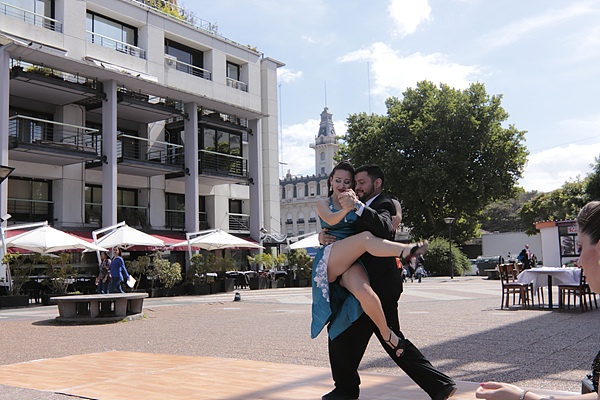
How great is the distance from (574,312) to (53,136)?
21317 mm

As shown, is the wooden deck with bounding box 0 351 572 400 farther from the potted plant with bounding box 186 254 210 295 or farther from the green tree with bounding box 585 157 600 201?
the green tree with bounding box 585 157 600 201

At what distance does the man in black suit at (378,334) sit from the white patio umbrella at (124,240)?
1863cm

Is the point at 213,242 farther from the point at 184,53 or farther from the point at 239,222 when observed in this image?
the point at 184,53

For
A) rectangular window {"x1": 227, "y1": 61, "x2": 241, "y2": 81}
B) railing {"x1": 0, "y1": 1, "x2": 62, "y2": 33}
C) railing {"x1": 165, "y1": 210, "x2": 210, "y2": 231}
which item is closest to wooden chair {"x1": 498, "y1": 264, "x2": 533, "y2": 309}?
railing {"x1": 165, "y1": 210, "x2": 210, "y2": 231}

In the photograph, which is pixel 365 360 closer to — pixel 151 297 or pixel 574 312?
pixel 574 312

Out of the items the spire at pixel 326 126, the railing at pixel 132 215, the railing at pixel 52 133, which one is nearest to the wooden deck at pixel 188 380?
the railing at pixel 52 133

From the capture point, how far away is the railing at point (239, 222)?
34.7m

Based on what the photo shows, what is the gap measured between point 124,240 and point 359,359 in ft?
61.9

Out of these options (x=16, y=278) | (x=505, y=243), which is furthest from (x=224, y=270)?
(x=505, y=243)

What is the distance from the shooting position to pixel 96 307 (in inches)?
522

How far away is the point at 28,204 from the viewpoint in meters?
25.0

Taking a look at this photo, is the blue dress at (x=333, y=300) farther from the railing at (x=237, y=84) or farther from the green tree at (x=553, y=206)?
the green tree at (x=553, y=206)

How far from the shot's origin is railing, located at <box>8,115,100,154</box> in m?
23.7

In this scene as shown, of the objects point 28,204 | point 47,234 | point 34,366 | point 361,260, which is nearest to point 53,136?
point 28,204
